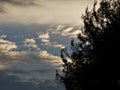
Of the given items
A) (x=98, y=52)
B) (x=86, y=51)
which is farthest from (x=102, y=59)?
(x=86, y=51)

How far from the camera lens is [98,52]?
44.1m

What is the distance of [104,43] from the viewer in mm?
43688

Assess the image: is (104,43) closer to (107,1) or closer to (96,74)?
(96,74)

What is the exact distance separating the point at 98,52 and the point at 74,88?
6.76 metres

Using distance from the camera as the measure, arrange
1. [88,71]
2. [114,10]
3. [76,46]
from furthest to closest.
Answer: [76,46]
[114,10]
[88,71]

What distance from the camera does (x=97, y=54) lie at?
1745 inches

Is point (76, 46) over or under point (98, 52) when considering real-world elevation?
over

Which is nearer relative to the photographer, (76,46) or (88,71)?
(88,71)

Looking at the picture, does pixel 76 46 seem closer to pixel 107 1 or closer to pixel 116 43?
pixel 107 1

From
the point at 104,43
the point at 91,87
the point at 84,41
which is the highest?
the point at 84,41

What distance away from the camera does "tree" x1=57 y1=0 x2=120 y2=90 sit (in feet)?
139

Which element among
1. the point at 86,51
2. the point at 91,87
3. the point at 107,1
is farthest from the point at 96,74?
the point at 107,1

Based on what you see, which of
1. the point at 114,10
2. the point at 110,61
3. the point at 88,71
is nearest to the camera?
the point at 110,61

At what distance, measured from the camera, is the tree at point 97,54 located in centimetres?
4238
